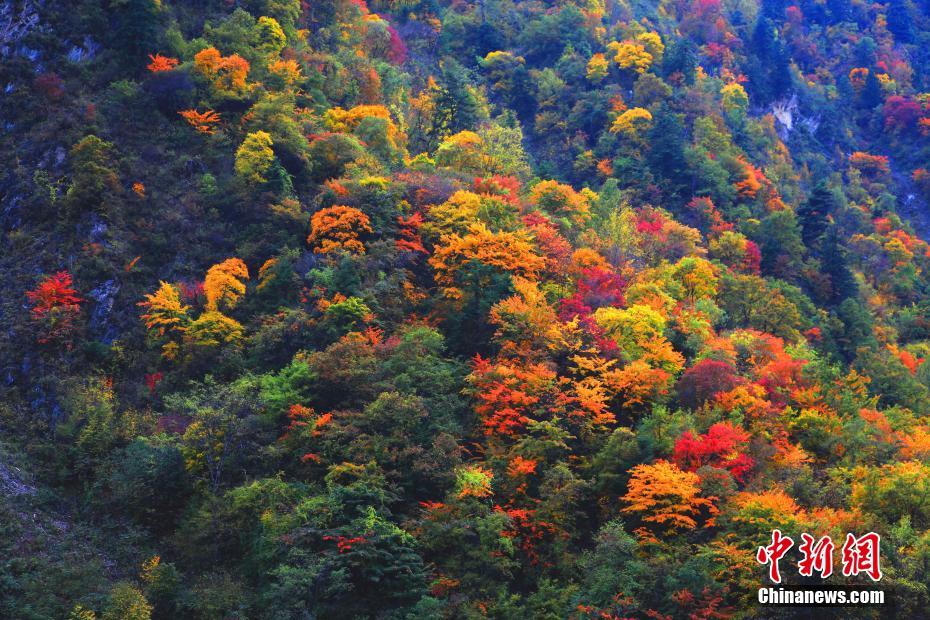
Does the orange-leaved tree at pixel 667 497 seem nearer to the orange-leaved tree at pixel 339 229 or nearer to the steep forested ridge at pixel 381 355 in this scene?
the steep forested ridge at pixel 381 355

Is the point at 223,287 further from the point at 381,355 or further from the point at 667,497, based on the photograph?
the point at 667,497

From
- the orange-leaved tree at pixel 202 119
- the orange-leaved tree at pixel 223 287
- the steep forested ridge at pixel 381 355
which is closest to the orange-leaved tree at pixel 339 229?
the steep forested ridge at pixel 381 355

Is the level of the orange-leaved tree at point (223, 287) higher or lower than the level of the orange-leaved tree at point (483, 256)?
lower

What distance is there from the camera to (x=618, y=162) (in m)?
69.1

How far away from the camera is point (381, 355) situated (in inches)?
1435

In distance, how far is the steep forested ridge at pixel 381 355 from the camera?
95.5 ft

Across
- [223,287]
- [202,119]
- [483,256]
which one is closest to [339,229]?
[223,287]

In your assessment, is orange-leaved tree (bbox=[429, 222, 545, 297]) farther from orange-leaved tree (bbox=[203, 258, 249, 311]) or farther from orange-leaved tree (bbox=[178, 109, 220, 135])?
orange-leaved tree (bbox=[178, 109, 220, 135])

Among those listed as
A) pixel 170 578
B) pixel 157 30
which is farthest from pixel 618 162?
pixel 170 578

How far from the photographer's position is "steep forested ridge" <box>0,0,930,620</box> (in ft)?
95.5

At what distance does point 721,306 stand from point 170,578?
3653 cm

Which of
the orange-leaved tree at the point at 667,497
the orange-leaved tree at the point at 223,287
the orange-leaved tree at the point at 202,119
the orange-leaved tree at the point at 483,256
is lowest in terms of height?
the orange-leaved tree at the point at 667,497

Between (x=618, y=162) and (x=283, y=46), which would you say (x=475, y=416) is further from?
(x=618, y=162)

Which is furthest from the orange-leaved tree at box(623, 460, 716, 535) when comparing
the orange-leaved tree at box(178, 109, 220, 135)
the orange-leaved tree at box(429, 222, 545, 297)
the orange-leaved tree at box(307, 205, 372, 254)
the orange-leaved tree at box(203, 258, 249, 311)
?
the orange-leaved tree at box(178, 109, 220, 135)
